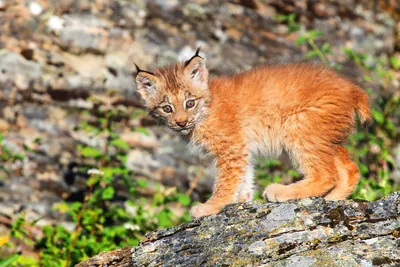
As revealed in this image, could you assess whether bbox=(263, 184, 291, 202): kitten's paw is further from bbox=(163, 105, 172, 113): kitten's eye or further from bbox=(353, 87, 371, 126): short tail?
bbox=(163, 105, 172, 113): kitten's eye

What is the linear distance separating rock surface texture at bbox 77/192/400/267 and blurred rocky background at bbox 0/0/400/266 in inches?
71.3

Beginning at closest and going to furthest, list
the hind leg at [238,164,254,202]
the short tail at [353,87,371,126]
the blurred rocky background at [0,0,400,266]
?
the short tail at [353,87,371,126] < the hind leg at [238,164,254,202] < the blurred rocky background at [0,0,400,266]

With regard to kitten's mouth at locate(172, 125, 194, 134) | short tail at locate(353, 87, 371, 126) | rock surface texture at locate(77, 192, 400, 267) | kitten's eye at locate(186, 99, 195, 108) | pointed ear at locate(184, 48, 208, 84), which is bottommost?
rock surface texture at locate(77, 192, 400, 267)

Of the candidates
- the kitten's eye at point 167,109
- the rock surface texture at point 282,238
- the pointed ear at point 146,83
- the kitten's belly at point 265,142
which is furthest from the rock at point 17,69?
the rock surface texture at point 282,238

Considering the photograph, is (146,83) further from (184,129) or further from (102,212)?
(102,212)

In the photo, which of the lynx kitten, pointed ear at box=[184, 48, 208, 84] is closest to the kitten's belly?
the lynx kitten

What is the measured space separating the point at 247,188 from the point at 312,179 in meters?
0.80

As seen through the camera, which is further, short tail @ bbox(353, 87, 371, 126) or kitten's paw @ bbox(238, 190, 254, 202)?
kitten's paw @ bbox(238, 190, 254, 202)

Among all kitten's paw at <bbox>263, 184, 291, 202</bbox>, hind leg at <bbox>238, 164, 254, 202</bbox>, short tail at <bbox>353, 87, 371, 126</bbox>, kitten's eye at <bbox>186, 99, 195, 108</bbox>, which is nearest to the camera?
kitten's paw at <bbox>263, 184, 291, 202</bbox>

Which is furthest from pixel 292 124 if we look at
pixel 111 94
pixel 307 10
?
pixel 307 10

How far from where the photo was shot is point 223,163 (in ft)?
18.2

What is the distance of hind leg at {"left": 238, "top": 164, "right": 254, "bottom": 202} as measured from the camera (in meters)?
5.63

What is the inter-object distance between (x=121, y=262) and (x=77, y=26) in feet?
14.8

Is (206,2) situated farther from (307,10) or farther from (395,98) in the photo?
(395,98)
